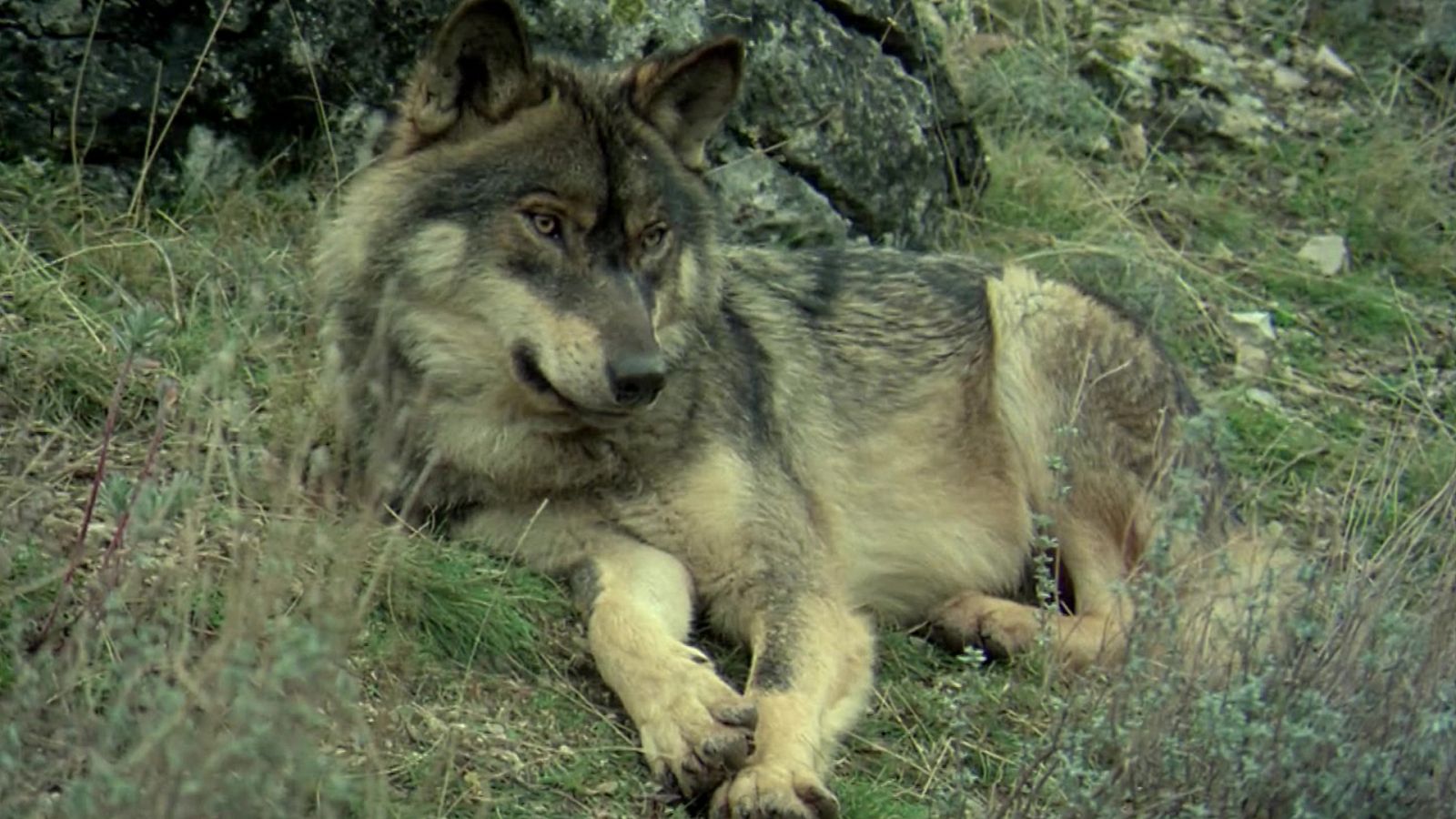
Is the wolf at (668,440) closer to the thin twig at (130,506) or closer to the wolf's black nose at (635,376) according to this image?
the wolf's black nose at (635,376)

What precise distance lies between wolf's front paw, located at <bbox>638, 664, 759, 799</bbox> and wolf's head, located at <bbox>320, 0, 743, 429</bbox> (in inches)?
27.9

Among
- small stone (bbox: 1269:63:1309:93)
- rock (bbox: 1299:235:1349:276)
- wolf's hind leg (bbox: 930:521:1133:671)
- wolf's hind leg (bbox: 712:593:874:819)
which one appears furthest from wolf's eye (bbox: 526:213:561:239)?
small stone (bbox: 1269:63:1309:93)

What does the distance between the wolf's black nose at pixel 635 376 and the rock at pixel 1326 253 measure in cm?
438

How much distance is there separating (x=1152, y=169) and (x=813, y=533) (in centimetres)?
396

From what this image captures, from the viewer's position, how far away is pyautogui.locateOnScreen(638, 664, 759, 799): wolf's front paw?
403cm

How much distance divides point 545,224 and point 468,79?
1.57 feet

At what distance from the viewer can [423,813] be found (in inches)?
141

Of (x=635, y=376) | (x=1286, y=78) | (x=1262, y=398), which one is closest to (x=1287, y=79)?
(x=1286, y=78)

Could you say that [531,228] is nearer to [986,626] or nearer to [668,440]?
[668,440]

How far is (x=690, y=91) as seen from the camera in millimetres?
5074

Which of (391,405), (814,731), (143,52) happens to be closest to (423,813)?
(814,731)

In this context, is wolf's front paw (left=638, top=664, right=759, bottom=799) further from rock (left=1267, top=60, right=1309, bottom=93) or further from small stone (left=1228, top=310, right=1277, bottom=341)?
rock (left=1267, top=60, right=1309, bottom=93)

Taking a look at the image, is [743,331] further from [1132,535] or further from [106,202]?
[106,202]

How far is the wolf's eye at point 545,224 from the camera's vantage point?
4637 mm
